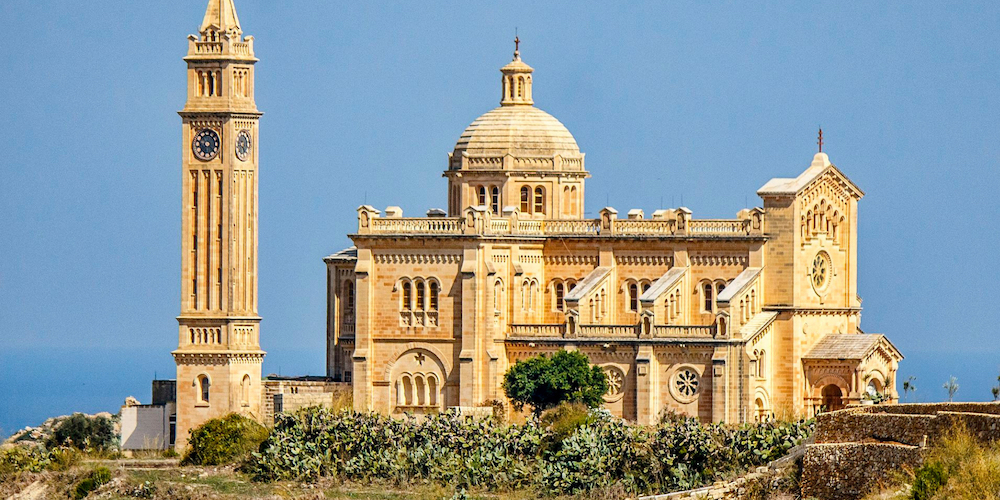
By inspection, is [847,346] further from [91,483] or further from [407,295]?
[91,483]

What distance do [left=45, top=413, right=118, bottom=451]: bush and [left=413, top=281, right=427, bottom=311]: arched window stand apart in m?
12.2

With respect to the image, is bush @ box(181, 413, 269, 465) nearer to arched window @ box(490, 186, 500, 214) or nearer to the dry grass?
arched window @ box(490, 186, 500, 214)

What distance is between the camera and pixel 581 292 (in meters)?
98.9

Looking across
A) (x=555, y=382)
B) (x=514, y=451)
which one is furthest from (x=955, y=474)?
(x=555, y=382)

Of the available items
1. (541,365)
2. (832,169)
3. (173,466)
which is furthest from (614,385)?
(173,466)

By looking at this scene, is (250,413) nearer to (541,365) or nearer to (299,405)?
(299,405)

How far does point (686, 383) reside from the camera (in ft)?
315

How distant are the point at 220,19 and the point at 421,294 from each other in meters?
13.7

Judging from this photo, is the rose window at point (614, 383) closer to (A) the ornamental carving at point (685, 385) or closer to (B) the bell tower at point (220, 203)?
(A) the ornamental carving at point (685, 385)

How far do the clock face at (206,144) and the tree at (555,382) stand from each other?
14.9 meters

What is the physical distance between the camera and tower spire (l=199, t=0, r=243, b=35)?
341ft

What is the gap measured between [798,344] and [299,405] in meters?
18.0

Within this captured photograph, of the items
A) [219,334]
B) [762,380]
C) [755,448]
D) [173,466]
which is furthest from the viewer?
[219,334]

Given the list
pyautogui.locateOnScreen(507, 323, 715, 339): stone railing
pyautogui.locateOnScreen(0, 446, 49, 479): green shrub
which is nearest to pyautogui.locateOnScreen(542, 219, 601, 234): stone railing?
pyautogui.locateOnScreen(507, 323, 715, 339): stone railing
